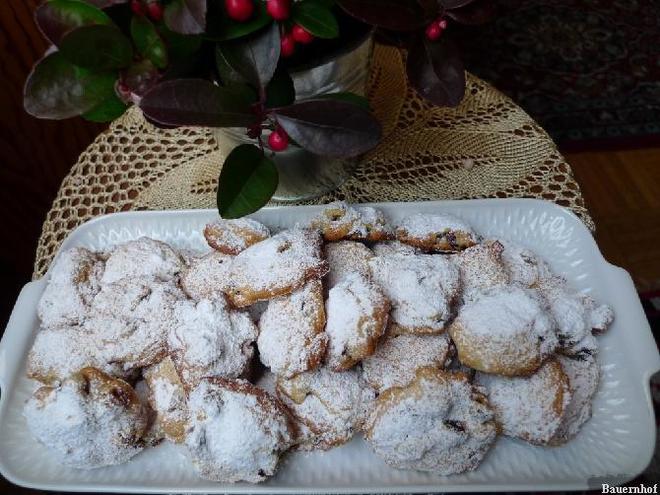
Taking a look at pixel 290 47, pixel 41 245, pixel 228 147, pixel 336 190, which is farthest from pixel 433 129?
pixel 41 245

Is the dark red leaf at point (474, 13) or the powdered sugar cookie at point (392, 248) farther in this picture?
the powdered sugar cookie at point (392, 248)

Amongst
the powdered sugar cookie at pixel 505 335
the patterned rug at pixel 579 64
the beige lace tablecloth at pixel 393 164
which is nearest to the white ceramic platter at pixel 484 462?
the powdered sugar cookie at pixel 505 335

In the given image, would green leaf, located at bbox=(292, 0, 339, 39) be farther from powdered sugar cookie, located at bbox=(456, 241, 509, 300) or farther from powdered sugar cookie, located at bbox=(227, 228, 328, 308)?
powdered sugar cookie, located at bbox=(456, 241, 509, 300)

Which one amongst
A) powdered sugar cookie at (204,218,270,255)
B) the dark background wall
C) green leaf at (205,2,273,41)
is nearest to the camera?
green leaf at (205,2,273,41)

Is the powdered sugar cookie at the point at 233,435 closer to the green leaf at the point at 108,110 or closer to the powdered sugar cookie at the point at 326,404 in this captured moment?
the powdered sugar cookie at the point at 326,404

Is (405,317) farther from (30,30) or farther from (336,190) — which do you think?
(30,30)

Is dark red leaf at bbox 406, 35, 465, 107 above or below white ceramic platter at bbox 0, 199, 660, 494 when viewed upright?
above

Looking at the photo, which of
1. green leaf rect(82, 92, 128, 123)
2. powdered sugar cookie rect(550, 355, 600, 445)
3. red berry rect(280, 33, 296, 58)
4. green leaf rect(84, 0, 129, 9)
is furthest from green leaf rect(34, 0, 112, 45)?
powdered sugar cookie rect(550, 355, 600, 445)

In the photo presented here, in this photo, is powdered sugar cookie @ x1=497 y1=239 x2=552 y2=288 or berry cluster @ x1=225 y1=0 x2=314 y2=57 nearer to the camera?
berry cluster @ x1=225 y1=0 x2=314 y2=57

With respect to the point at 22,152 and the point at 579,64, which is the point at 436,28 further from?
the point at 579,64
